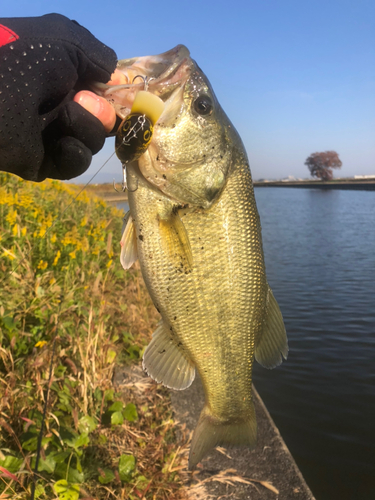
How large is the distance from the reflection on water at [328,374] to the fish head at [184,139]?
14.4ft

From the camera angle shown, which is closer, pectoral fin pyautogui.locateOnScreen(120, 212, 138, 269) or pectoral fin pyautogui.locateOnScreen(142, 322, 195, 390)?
pectoral fin pyautogui.locateOnScreen(120, 212, 138, 269)

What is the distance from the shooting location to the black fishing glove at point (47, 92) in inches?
63.7

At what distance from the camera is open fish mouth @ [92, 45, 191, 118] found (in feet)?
6.46

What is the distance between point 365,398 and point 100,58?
7050mm

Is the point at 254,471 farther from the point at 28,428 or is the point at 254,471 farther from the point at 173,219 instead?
the point at 173,219

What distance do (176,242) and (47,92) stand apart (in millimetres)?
1019

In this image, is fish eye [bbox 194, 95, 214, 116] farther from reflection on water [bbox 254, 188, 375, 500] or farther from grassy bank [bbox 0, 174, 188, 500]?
reflection on water [bbox 254, 188, 375, 500]

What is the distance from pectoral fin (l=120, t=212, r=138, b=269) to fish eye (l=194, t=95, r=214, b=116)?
77 centimetres

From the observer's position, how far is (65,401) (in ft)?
10.4

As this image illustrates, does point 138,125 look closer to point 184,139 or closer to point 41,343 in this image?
point 184,139

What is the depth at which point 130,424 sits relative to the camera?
3508mm

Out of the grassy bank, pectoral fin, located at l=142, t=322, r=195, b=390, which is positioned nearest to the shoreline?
the grassy bank

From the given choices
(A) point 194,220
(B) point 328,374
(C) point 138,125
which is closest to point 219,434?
(A) point 194,220

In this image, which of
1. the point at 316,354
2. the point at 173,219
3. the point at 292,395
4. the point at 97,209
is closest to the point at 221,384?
the point at 173,219
